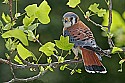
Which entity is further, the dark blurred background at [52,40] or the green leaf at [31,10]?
the dark blurred background at [52,40]

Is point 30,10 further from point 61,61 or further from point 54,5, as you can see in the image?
point 54,5

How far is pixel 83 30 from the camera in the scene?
94cm

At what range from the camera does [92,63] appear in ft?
3.01

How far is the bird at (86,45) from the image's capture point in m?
0.90

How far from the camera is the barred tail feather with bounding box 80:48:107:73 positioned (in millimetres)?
897

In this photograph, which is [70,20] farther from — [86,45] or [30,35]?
[30,35]

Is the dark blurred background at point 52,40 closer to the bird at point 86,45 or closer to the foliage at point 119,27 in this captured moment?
the bird at point 86,45

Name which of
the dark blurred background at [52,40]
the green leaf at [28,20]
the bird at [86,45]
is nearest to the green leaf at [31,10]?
the green leaf at [28,20]

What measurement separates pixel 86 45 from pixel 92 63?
46 millimetres

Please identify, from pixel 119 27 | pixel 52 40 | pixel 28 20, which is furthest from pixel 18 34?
pixel 52 40

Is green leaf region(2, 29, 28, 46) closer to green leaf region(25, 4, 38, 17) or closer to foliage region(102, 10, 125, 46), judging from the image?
green leaf region(25, 4, 38, 17)

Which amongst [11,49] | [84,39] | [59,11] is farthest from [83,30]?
[59,11]

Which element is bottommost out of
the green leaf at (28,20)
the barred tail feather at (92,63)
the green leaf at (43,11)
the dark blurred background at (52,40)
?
the dark blurred background at (52,40)

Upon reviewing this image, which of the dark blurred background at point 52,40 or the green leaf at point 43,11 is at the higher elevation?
the green leaf at point 43,11
